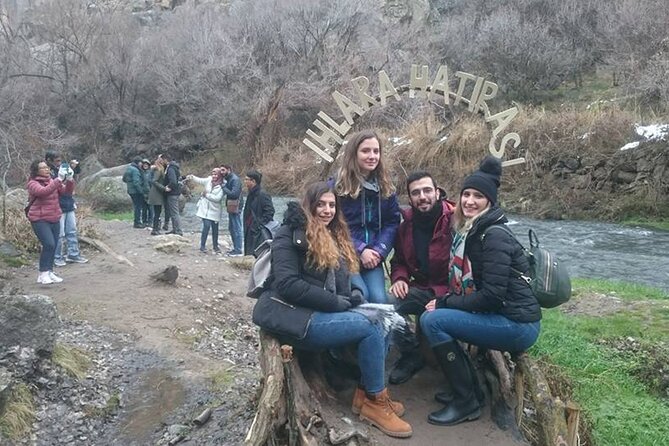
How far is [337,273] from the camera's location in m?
4.16

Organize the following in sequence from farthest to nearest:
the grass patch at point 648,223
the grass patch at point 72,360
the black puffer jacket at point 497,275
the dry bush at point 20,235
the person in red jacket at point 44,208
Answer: the grass patch at point 648,223, the dry bush at point 20,235, the person in red jacket at point 44,208, the grass patch at point 72,360, the black puffer jacket at point 497,275

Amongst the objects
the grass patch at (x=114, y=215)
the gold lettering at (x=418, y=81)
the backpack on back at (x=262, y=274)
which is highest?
the gold lettering at (x=418, y=81)

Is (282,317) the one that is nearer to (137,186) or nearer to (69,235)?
(69,235)

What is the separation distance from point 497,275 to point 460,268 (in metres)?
0.37

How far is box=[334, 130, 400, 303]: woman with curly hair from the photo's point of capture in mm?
4539

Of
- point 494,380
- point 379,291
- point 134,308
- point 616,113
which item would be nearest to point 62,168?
point 134,308

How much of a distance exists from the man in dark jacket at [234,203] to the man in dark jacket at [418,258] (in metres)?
7.65

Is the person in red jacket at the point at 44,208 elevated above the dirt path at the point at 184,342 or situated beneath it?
elevated above

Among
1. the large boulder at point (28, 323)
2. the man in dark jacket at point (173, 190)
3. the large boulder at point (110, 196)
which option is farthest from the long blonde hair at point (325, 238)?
the large boulder at point (110, 196)

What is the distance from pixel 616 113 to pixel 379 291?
19618mm

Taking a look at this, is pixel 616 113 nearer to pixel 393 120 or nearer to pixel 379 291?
pixel 393 120

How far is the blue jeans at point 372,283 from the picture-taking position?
447cm

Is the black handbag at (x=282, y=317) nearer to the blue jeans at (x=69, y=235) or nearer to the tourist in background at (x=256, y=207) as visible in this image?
the tourist in background at (x=256, y=207)

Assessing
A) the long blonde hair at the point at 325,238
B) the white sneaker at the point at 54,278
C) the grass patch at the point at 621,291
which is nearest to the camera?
the long blonde hair at the point at 325,238
